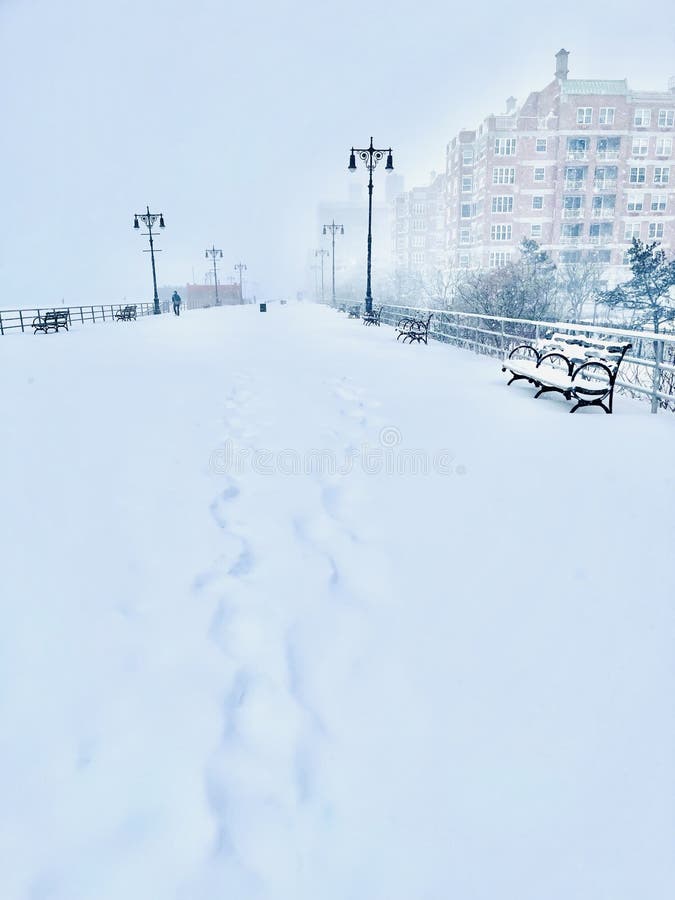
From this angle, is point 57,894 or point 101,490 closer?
point 57,894

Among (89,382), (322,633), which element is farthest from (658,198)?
(322,633)

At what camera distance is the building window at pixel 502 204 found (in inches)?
2584

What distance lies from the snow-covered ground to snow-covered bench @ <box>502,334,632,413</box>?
2.02 meters

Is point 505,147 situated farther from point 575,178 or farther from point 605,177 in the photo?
point 605,177

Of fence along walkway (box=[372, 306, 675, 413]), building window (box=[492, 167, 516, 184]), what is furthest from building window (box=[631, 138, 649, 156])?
fence along walkway (box=[372, 306, 675, 413])

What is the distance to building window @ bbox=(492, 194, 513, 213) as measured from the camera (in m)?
65.6

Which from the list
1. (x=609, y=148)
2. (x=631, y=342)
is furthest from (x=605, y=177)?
(x=631, y=342)

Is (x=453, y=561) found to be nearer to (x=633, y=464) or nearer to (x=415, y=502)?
(x=415, y=502)

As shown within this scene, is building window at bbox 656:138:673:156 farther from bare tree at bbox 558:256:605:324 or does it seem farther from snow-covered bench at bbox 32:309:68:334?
snow-covered bench at bbox 32:309:68:334

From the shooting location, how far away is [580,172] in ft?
210

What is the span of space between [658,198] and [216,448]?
7347 cm

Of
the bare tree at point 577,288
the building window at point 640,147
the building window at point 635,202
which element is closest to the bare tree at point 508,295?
the bare tree at point 577,288

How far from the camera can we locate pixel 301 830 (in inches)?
81.0

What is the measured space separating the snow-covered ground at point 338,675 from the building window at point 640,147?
236 ft
